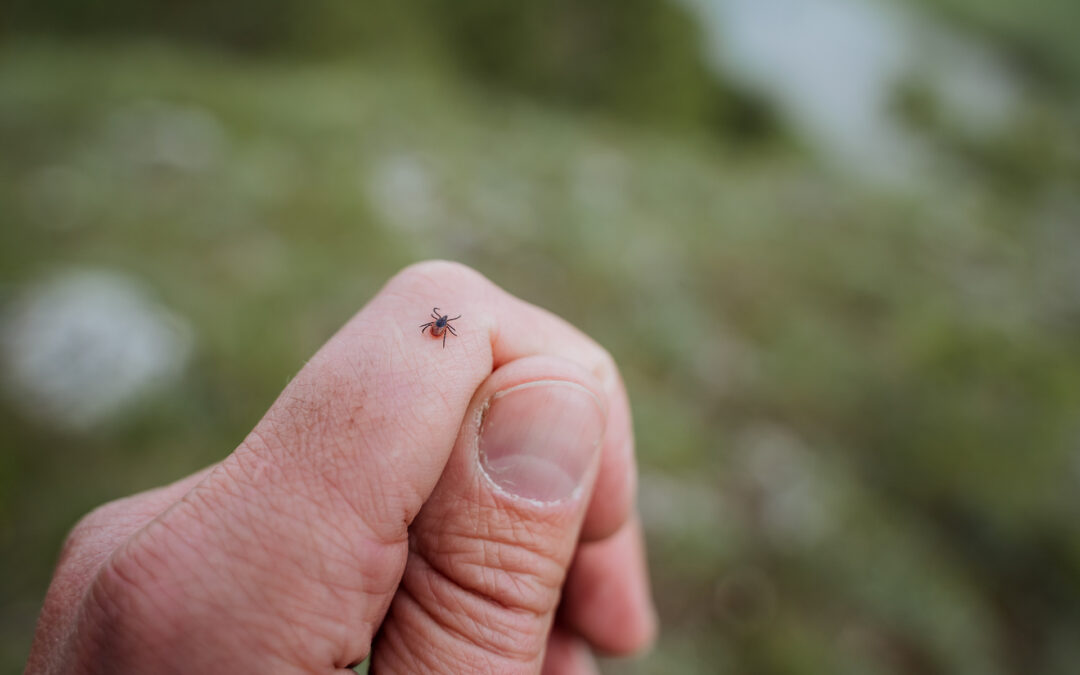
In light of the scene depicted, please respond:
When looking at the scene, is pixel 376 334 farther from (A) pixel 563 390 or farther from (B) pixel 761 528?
(B) pixel 761 528

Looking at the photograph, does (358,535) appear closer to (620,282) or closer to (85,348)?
(85,348)

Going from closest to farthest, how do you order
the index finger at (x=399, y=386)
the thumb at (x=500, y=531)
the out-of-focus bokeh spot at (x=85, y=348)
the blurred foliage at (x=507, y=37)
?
the index finger at (x=399, y=386), the thumb at (x=500, y=531), the out-of-focus bokeh spot at (x=85, y=348), the blurred foliage at (x=507, y=37)

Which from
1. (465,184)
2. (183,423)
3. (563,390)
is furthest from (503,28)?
(563,390)

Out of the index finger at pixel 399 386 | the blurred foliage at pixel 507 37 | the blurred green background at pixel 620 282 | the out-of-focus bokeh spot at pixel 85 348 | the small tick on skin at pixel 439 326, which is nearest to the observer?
the index finger at pixel 399 386

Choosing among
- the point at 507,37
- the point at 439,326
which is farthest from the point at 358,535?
the point at 507,37

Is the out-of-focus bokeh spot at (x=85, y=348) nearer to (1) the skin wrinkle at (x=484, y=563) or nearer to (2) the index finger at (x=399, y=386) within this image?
(2) the index finger at (x=399, y=386)

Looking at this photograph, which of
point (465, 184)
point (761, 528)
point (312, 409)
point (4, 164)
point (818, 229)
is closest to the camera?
point (312, 409)

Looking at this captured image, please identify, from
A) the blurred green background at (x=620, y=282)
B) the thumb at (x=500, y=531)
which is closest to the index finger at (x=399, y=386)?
the thumb at (x=500, y=531)

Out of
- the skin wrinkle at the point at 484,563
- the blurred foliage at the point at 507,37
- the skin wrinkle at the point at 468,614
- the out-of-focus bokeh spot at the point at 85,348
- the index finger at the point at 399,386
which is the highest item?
the blurred foliage at the point at 507,37

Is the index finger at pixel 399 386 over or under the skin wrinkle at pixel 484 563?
over
